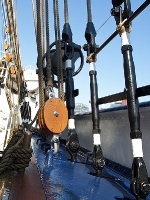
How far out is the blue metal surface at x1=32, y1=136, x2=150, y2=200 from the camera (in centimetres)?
159

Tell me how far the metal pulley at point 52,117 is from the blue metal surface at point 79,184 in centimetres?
44

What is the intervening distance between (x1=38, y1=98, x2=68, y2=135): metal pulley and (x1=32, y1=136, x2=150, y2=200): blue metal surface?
0.44 metres

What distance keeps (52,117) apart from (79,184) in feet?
2.14

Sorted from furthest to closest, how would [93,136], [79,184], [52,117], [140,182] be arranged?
1. [93,136]
2. [79,184]
3. [52,117]
4. [140,182]

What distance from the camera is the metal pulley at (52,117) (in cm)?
165

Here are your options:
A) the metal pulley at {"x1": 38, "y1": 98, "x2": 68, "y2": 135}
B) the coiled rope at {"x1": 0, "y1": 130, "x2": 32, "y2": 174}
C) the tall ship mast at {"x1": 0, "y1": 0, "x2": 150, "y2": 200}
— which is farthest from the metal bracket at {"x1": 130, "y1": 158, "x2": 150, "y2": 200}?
the coiled rope at {"x1": 0, "y1": 130, "x2": 32, "y2": 174}

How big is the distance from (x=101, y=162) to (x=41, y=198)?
0.84 m

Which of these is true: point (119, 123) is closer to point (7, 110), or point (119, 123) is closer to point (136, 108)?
point (136, 108)

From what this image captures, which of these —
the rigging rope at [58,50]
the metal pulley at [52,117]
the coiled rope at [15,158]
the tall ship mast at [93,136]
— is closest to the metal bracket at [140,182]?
the tall ship mast at [93,136]

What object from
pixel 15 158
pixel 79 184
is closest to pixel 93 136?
pixel 79 184

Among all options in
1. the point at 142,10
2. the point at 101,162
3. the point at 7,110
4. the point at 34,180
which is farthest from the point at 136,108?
the point at 7,110

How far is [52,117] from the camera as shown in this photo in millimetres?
1672

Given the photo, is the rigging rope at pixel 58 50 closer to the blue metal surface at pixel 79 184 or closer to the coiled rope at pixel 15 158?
the coiled rope at pixel 15 158

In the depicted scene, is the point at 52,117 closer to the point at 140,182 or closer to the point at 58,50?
the point at 140,182
